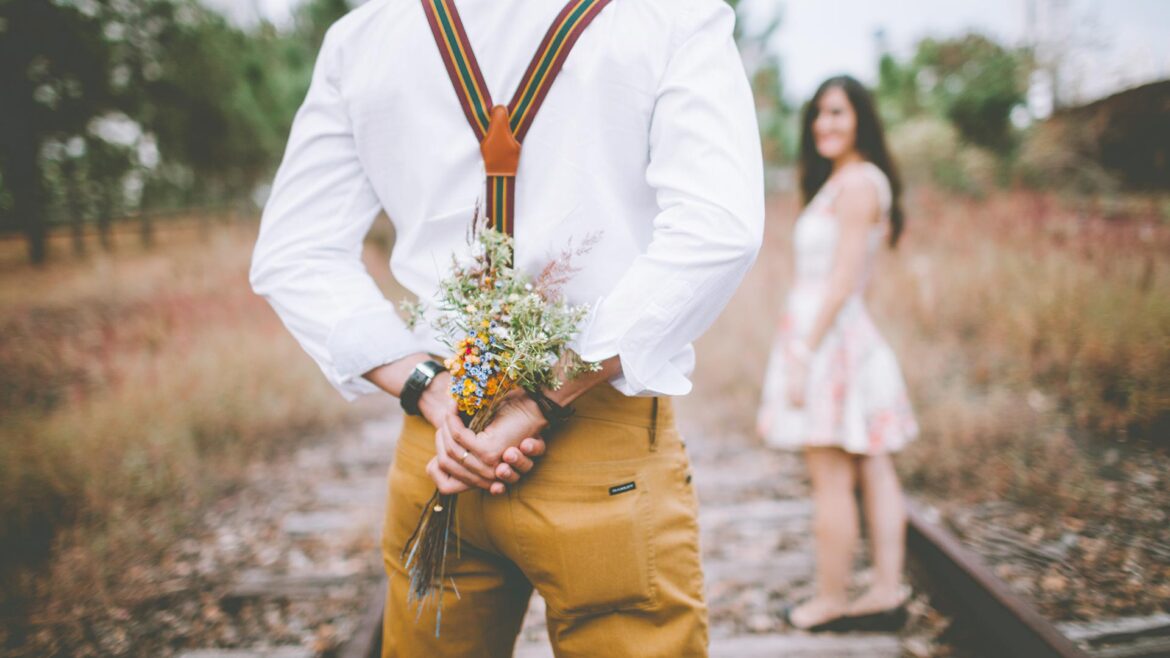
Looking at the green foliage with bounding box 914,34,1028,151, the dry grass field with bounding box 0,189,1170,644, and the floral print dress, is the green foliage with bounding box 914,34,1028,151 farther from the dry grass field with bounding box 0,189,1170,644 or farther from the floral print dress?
the floral print dress

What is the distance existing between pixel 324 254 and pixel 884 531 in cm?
265

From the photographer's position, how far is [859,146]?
2.85 meters

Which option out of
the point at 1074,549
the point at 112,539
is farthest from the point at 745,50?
the point at 112,539

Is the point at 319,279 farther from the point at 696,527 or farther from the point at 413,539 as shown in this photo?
the point at 696,527

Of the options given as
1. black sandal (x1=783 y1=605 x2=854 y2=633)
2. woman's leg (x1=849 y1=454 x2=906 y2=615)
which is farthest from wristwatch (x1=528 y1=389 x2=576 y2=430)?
black sandal (x1=783 y1=605 x2=854 y2=633)

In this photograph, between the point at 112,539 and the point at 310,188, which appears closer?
the point at 310,188

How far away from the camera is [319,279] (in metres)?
1.33

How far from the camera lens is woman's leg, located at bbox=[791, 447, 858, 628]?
2.74 meters

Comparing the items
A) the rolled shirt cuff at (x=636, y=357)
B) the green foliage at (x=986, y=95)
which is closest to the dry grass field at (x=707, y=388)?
the rolled shirt cuff at (x=636, y=357)

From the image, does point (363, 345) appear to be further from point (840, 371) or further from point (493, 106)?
point (840, 371)

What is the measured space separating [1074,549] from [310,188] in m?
3.85

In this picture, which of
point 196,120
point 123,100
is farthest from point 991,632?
point 196,120

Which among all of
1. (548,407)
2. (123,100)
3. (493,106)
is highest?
(123,100)

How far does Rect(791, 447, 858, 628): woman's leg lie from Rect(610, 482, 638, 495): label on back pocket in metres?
1.88
